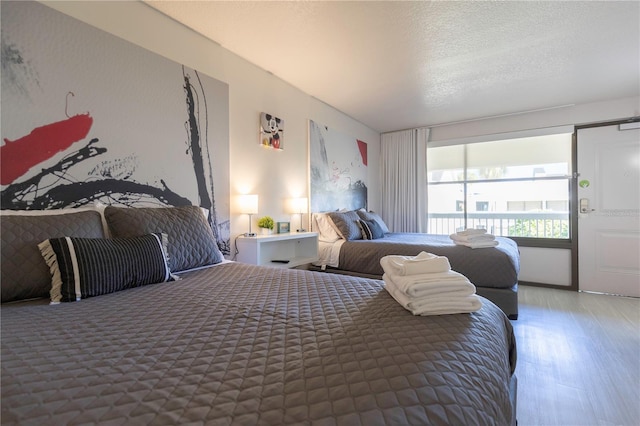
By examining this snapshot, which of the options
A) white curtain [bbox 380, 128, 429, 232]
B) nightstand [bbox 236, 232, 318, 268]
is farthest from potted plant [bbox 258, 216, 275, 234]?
white curtain [bbox 380, 128, 429, 232]

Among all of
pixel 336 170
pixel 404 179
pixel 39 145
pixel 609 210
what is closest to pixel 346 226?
pixel 336 170

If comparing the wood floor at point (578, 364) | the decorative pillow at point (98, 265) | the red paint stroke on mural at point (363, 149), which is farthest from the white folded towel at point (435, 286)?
the red paint stroke on mural at point (363, 149)

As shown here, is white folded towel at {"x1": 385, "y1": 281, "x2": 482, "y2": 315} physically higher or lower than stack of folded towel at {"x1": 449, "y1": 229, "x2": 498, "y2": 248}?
lower

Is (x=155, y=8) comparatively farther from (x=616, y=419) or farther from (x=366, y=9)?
(x=616, y=419)

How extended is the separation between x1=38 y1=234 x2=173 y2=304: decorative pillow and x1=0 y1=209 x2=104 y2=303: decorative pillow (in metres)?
0.04

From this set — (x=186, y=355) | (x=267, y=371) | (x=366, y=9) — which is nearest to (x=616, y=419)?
(x=267, y=371)

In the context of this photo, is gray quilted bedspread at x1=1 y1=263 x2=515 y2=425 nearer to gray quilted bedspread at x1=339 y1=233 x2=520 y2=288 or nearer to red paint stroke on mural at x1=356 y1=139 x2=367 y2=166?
gray quilted bedspread at x1=339 y1=233 x2=520 y2=288

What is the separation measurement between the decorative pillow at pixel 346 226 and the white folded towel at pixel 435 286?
2.34 metres

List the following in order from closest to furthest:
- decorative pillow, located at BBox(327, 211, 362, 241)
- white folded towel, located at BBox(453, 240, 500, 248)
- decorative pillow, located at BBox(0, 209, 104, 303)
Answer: decorative pillow, located at BBox(0, 209, 104, 303) → white folded towel, located at BBox(453, 240, 500, 248) → decorative pillow, located at BBox(327, 211, 362, 241)

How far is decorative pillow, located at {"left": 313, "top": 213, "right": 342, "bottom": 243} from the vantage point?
11.7 feet

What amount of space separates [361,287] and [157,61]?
2.08 metres

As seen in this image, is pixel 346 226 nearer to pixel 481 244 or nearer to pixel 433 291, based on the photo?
pixel 481 244

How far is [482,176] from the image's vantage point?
4.72m

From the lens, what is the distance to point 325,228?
3623mm
